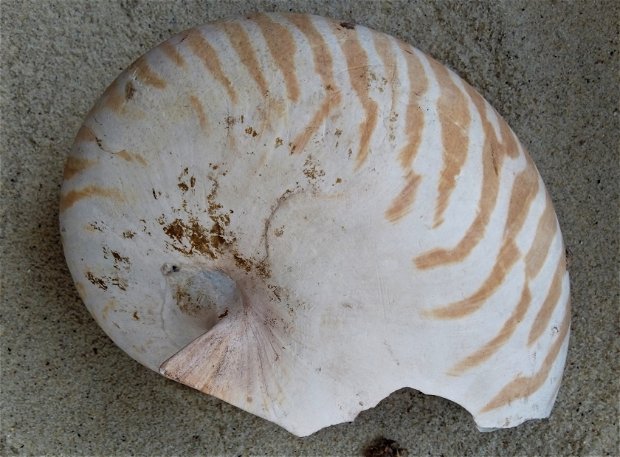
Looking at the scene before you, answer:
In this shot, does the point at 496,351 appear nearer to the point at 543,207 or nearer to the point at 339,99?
the point at 543,207

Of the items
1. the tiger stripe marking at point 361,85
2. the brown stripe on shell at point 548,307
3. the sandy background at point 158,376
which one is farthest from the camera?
the sandy background at point 158,376

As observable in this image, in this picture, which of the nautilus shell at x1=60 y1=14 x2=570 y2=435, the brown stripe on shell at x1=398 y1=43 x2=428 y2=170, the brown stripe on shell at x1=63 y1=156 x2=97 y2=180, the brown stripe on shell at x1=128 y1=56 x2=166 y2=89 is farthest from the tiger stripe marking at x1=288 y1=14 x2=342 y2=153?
the brown stripe on shell at x1=63 y1=156 x2=97 y2=180

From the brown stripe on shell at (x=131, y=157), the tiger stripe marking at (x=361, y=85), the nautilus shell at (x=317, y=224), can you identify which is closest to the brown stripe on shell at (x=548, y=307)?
the nautilus shell at (x=317, y=224)

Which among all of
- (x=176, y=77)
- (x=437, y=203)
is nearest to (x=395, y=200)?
(x=437, y=203)

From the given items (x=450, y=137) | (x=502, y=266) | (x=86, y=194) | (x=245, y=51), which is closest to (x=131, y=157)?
(x=86, y=194)

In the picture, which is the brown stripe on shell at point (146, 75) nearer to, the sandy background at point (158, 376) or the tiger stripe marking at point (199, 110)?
the tiger stripe marking at point (199, 110)

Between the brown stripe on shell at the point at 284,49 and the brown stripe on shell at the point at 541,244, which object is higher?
the brown stripe on shell at the point at 284,49
